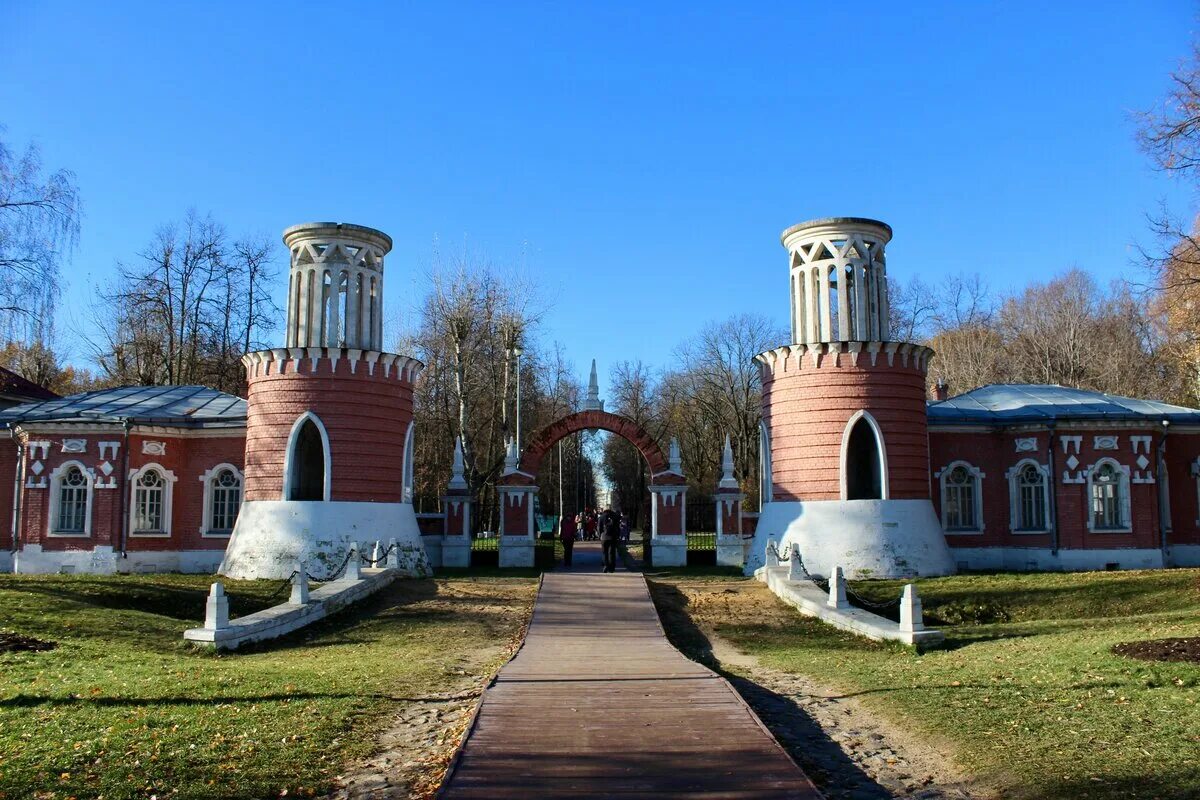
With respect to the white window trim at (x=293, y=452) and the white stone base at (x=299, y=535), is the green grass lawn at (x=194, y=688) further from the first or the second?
the white window trim at (x=293, y=452)

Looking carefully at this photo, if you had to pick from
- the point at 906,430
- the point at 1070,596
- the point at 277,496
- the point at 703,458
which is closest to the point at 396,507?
the point at 277,496

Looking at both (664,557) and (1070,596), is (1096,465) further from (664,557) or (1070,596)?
(664,557)

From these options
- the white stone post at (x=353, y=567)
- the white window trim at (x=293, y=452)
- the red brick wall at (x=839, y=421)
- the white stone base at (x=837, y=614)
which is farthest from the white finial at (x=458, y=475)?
the white stone base at (x=837, y=614)

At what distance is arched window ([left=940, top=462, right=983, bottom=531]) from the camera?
26000mm

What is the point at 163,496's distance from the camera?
25453mm

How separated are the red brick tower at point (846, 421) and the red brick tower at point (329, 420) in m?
9.36

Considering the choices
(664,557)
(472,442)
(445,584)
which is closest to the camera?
(445,584)

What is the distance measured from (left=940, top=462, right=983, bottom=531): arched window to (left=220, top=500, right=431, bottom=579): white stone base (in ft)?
45.8

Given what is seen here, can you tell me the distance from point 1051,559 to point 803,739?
59.9 feet

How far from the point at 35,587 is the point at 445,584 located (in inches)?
317

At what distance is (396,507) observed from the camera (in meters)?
24.2

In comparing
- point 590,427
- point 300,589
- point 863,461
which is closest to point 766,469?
point 863,461

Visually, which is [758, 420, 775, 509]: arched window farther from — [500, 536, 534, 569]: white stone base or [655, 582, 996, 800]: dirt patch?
[655, 582, 996, 800]: dirt patch

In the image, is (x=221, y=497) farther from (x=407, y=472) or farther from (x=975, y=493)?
(x=975, y=493)
